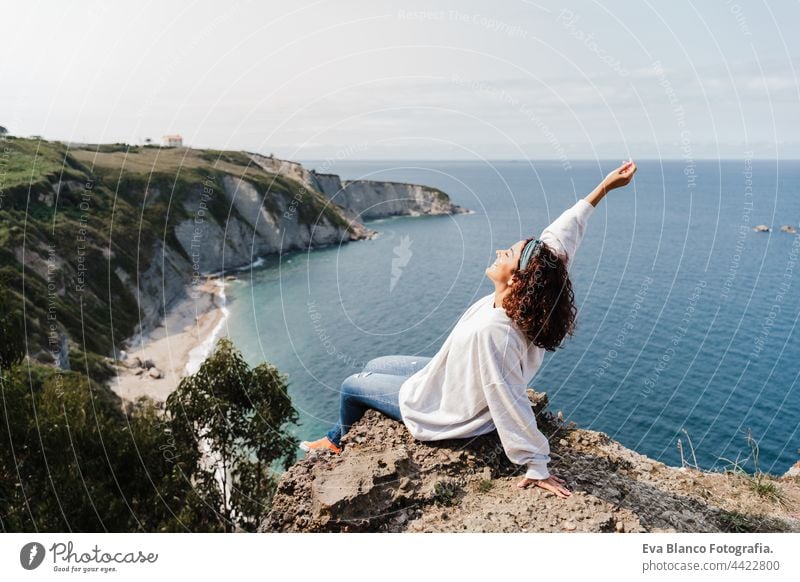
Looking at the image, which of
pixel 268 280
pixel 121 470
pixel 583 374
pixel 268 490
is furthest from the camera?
pixel 268 280

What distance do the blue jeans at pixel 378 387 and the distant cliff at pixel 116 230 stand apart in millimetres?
25455

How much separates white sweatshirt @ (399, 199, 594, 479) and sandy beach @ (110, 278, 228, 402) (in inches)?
1176

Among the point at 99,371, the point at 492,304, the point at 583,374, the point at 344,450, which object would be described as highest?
the point at 492,304

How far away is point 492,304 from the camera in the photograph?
15.5 feet

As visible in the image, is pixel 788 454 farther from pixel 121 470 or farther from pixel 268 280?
pixel 268 280

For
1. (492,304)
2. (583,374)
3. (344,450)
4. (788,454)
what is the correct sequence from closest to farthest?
(492,304), (344,450), (788,454), (583,374)

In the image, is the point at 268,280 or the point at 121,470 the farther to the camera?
the point at 268,280

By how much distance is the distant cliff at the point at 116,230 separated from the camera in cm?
3712

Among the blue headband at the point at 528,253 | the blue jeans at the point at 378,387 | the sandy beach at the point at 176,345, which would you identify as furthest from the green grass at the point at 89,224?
the blue headband at the point at 528,253

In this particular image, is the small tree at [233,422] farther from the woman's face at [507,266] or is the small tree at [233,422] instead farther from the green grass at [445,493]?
the woman's face at [507,266]

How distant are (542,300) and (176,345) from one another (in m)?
45.5
